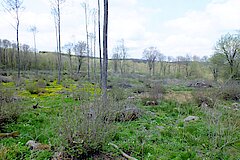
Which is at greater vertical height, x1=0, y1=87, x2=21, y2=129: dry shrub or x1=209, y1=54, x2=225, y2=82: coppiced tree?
x1=209, y1=54, x2=225, y2=82: coppiced tree

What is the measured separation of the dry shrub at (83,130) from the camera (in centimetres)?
323

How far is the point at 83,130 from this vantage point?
3291 millimetres

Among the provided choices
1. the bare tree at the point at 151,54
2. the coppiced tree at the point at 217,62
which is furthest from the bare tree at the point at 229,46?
the bare tree at the point at 151,54

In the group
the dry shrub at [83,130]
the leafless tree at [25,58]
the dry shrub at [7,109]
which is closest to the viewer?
the dry shrub at [83,130]

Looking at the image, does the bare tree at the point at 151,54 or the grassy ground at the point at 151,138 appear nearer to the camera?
the grassy ground at the point at 151,138

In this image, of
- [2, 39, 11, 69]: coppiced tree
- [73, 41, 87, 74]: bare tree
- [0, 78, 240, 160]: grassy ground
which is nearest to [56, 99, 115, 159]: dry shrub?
[0, 78, 240, 160]: grassy ground

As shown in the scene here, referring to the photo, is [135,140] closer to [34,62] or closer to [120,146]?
[120,146]

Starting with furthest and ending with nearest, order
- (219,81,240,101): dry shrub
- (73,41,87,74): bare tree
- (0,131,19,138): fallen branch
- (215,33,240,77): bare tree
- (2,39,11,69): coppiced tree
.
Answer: (2,39,11,69): coppiced tree, (73,41,87,74): bare tree, (215,33,240,77): bare tree, (219,81,240,101): dry shrub, (0,131,19,138): fallen branch

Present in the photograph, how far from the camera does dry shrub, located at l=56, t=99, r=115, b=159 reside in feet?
10.6

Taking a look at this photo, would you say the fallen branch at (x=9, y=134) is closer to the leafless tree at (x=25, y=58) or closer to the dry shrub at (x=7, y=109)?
the dry shrub at (x=7, y=109)

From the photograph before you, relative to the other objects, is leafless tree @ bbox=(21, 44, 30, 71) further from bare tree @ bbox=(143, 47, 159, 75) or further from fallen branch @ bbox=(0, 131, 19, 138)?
fallen branch @ bbox=(0, 131, 19, 138)

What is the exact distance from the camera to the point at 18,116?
5.57m

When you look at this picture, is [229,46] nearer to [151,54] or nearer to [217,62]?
[217,62]

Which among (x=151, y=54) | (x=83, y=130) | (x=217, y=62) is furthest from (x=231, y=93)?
(x=151, y=54)
